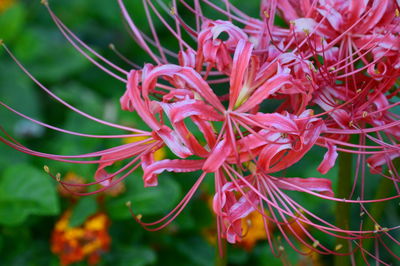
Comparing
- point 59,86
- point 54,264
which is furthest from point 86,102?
point 54,264

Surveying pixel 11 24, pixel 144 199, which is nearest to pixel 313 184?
pixel 144 199

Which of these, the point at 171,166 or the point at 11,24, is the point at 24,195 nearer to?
the point at 171,166

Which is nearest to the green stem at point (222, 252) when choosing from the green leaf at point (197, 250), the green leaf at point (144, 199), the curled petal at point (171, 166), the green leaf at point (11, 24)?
the curled petal at point (171, 166)

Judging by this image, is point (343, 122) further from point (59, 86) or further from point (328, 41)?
point (59, 86)

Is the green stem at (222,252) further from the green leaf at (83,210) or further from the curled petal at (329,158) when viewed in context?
the green leaf at (83,210)

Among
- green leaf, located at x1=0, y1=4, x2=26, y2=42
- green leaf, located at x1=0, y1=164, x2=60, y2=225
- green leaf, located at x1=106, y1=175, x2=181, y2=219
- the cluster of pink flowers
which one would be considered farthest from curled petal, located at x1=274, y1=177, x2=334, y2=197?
green leaf, located at x1=0, y1=4, x2=26, y2=42

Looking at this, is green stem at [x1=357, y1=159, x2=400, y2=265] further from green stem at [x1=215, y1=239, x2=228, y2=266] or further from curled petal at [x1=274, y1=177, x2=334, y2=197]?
green stem at [x1=215, y1=239, x2=228, y2=266]
